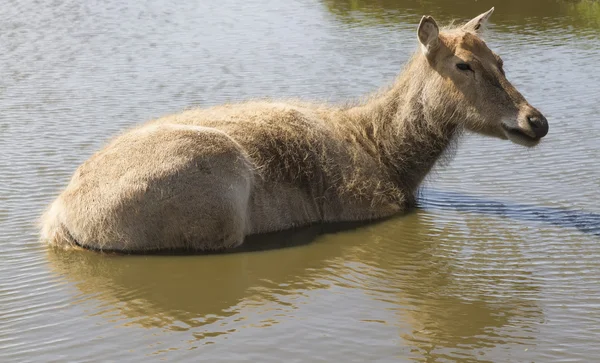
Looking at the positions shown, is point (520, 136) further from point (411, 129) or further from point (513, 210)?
point (411, 129)

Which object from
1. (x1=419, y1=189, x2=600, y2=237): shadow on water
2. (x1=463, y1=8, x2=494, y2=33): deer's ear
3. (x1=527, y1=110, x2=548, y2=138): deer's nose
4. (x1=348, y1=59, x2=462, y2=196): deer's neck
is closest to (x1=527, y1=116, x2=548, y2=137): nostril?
(x1=527, y1=110, x2=548, y2=138): deer's nose

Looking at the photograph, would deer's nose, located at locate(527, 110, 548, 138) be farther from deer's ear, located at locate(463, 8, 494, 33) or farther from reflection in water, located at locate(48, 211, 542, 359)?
deer's ear, located at locate(463, 8, 494, 33)

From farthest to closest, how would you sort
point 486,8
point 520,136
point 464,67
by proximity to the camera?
point 486,8 < point 464,67 < point 520,136

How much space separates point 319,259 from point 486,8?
594 inches

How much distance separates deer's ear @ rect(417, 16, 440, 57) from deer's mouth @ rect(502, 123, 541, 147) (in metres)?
1.03

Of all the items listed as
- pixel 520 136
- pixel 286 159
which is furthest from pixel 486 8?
pixel 286 159

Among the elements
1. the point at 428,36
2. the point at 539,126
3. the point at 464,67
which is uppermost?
the point at 428,36

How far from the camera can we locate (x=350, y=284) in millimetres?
7297

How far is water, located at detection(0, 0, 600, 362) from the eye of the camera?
6.22 meters

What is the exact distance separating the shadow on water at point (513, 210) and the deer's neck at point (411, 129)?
0.36m

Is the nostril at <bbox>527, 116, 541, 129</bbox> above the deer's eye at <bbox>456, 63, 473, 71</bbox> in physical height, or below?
below

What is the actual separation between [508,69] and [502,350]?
32.6ft

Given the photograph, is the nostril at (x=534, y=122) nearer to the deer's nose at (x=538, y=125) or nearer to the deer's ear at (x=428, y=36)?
the deer's nose at (x=538, y=125)

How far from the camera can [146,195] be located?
7473 mm
